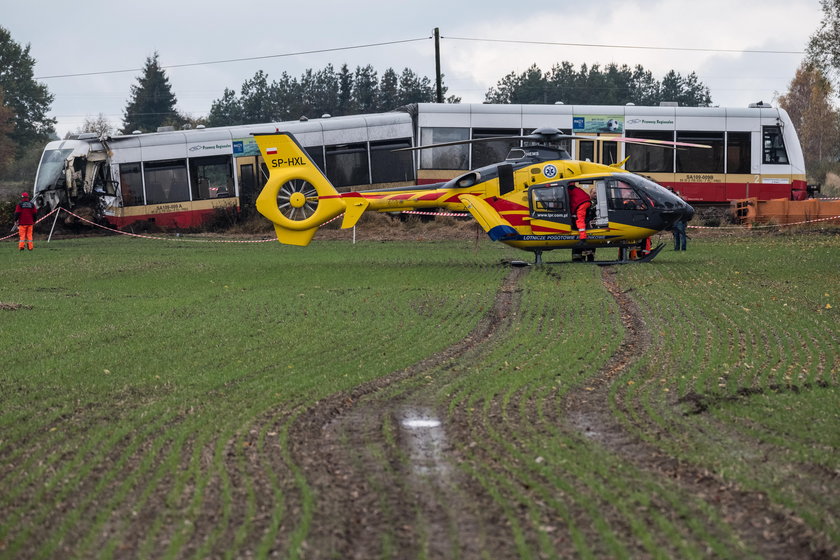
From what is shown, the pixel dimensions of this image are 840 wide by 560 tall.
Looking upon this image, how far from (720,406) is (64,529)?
5.79 metres

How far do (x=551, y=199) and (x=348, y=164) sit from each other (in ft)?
51.0

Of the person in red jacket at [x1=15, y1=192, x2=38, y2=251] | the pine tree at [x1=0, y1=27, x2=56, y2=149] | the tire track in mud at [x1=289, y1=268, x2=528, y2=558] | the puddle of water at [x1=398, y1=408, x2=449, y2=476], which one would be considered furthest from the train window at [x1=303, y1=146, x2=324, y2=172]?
the pine tree at [x1=0, y1=27, x2=56, y2=149]

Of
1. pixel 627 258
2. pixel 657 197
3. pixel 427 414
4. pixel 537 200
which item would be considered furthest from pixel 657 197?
pixel 427 414

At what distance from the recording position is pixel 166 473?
7.22 m

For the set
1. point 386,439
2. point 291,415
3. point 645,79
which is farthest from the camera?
point 645,79

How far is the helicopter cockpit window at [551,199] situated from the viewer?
74.9 ft

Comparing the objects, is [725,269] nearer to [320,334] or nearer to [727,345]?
[727,345]

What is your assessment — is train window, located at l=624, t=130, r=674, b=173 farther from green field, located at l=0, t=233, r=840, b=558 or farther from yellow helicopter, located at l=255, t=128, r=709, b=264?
green field, located at l=0, t=233, r=840, b=558

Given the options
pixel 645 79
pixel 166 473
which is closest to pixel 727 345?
pixel 166 473

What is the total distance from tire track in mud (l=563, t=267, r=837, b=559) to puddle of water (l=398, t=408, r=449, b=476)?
1.20 m

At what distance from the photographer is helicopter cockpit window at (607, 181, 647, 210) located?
2266 cm

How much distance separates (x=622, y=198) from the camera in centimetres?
2269

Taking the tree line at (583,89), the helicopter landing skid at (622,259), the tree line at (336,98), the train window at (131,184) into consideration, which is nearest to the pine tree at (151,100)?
the tree line at (336,98)

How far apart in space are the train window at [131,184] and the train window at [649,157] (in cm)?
1756
